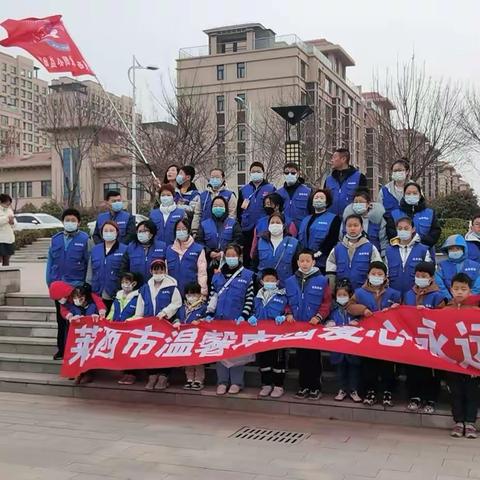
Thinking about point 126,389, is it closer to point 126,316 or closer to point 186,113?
point 126,316

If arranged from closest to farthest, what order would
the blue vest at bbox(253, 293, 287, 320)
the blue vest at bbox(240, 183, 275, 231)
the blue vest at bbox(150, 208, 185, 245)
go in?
Answer: 1. the blue vest at bbox(253, 293, 287, 320)
2. the blue vest at bbox(150, 208, 185, 245)
3. the blue vest at bbox(240, 183, 275, 231)

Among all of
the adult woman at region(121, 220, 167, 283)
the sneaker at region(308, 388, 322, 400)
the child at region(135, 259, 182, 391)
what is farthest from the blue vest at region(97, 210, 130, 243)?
the sneaker at region(308, 388, 322, 400)

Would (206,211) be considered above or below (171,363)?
above

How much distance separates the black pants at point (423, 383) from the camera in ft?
19.3

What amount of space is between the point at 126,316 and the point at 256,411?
192cm

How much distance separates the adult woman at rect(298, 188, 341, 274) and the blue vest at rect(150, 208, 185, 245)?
169 centimetres

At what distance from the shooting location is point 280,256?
6.82 metres

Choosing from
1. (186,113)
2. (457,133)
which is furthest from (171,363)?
(457,133)

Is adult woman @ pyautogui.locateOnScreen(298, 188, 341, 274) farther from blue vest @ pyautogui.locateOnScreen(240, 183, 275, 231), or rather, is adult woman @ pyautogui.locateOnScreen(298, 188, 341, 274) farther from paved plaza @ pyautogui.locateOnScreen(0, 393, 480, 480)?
paved plaza @ pyautogui.locateOnScreen(0, 393, 480, 480)

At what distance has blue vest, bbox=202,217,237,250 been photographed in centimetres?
752

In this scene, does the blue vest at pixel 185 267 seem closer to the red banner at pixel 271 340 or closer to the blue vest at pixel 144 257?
the blue vest at pixel 144 257

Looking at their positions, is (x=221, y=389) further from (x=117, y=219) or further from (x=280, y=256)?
(x=117, y=219)

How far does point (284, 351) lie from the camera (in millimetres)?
6871

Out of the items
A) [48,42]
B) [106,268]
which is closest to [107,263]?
[106,268]
